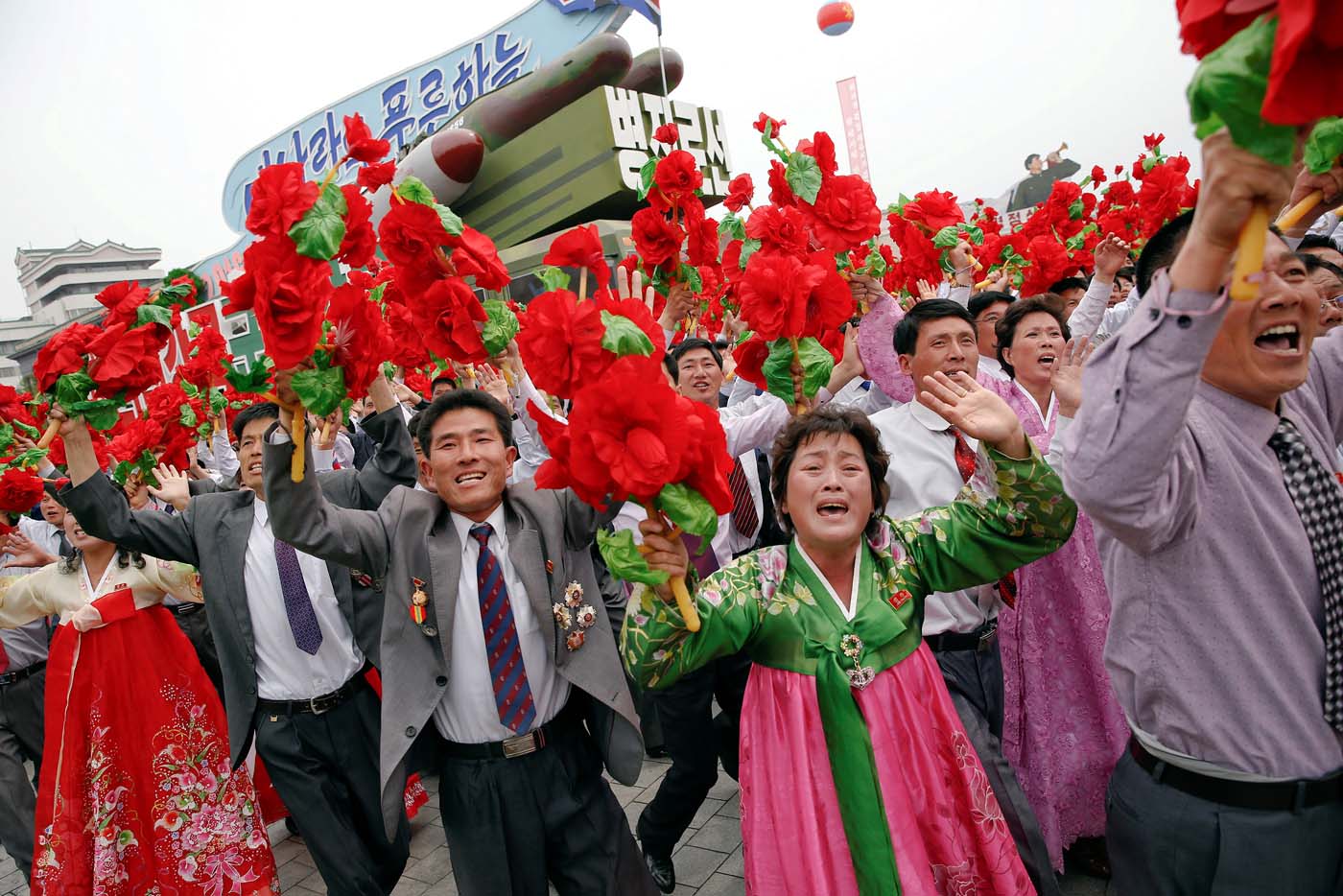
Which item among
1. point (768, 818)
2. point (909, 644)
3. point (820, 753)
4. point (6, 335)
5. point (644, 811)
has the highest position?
point (6, 335)

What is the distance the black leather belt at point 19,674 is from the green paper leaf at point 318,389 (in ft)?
11.7

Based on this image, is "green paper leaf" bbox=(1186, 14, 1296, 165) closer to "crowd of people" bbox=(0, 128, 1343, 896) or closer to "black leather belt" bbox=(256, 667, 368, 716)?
"crowd of people" bbox=(0, 128, 1343, 896)

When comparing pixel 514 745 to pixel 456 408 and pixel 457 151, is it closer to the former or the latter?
pixel 456 408

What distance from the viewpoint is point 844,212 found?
3568 mm

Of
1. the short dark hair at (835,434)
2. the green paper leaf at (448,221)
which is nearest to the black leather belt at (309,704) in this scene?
the green paper leaf at (448,221)

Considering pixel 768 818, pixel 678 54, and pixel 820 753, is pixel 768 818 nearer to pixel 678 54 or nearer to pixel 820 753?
pixel 820 753

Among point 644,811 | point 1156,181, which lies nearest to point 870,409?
point 644,811

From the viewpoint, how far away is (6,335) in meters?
57.2

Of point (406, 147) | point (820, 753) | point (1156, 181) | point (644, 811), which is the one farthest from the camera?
point (406, 147)

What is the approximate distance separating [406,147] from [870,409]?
20.8m

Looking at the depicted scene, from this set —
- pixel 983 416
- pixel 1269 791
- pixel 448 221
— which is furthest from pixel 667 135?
pixel 1269 791

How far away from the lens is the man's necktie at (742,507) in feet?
12.2

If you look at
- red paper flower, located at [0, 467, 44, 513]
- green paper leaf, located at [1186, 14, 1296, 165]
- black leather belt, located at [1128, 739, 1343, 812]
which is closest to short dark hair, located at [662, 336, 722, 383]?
red paper flower, located at [0, 467, 44, 513]

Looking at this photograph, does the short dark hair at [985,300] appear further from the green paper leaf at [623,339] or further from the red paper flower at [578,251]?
the green paper leaf at [623,339]
